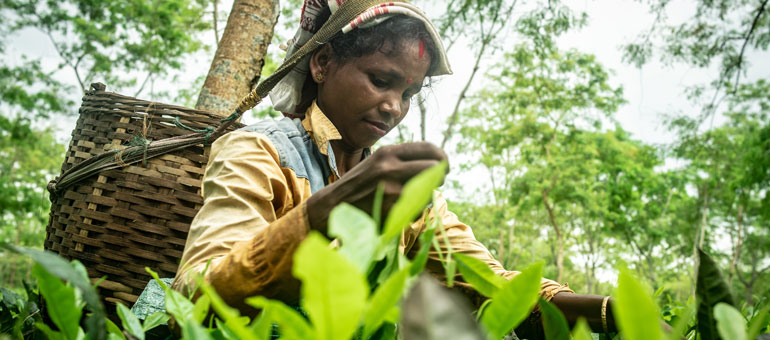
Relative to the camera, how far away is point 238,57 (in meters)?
1.83

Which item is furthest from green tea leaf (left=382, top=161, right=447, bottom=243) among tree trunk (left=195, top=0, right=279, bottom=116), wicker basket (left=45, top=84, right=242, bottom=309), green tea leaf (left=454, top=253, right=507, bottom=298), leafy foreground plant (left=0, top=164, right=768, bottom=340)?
tree trunk (left=195, top=0, right=279, bottom=116)

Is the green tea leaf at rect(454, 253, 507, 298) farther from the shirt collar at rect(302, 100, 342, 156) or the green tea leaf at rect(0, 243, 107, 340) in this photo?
the shirt collar at rect(302, 100, 342, 156)

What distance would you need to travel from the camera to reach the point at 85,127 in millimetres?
1310

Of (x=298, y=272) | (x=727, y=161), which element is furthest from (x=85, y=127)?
(x=727, y=161)

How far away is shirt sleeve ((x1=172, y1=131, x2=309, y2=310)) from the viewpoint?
1.91 ft

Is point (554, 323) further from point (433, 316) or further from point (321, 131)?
point (321, 131)

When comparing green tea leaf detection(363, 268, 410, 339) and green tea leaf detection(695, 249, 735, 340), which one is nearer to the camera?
green tea leaf detection(363, 268, 410, 339)

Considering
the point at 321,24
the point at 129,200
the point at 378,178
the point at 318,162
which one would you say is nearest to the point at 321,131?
the point at 318,162

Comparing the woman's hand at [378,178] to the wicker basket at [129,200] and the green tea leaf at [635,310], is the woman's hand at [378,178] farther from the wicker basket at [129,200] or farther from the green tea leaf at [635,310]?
the wicker basket at [129,200]

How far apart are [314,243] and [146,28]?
10522 mm

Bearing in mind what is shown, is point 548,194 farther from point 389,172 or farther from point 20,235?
point 20,235

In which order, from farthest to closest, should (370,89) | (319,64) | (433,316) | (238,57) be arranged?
(238,57)
(319,64)
(370,89)
(433,316)

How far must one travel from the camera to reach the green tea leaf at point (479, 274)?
12.7 inches

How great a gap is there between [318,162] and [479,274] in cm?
96
